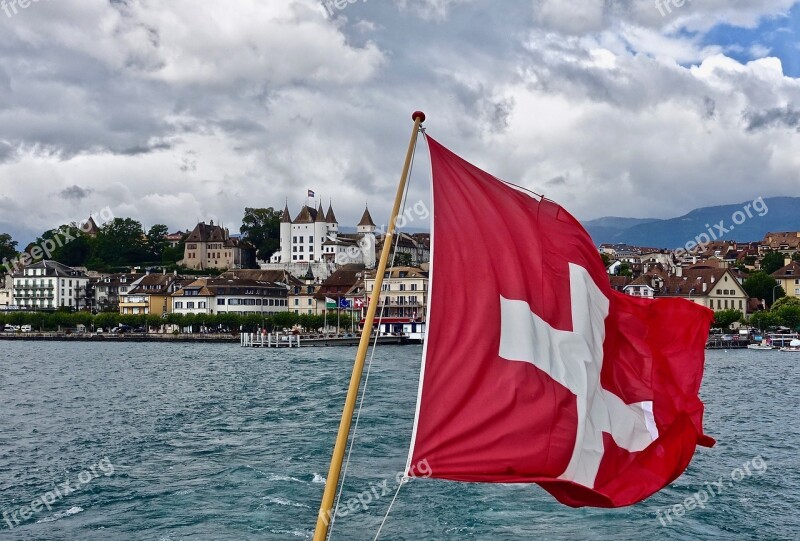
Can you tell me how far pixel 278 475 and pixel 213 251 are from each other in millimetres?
153047

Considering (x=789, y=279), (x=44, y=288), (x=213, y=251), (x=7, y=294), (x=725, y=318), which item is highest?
(x=213, y=251)

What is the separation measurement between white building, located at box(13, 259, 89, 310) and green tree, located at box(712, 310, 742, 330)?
93.4 m

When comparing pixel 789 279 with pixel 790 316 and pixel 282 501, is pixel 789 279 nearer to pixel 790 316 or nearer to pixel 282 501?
pixel 790 316

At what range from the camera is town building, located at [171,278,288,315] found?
124125 millimetres

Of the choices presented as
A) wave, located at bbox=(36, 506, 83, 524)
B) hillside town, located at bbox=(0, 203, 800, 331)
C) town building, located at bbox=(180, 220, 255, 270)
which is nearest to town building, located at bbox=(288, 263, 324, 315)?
hillside town, located at bbox=(0, 203, 800, 331)

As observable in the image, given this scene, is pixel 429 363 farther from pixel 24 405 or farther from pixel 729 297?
pixel 729 297

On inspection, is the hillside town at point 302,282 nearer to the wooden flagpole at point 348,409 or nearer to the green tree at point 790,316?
the green tree at point 790,316

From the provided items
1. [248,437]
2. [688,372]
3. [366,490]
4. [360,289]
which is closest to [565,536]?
[366,490]

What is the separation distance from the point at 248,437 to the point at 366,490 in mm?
9219

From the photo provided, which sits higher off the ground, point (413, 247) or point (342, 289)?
point (413, 247)

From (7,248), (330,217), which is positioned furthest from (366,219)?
(7,248)

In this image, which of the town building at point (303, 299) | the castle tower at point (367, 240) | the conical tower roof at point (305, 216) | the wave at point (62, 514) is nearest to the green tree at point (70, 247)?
the conical tower roof at point (305, 216)

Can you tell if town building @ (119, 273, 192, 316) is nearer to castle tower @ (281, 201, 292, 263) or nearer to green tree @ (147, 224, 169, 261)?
castle tower @ (281, 201, 292, 263)

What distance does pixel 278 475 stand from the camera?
2250 centimetres
